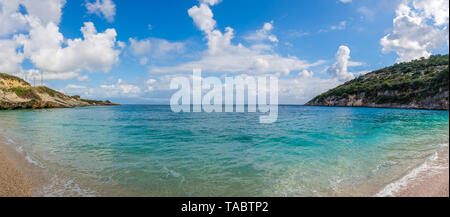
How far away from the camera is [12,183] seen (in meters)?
6.74

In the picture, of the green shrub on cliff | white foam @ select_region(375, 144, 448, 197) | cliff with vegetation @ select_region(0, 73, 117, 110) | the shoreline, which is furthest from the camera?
the green shrub on cliff

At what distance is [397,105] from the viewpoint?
9856cm

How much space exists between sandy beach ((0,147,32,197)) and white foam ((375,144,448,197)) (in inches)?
446

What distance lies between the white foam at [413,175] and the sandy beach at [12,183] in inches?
446

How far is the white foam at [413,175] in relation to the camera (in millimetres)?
6370

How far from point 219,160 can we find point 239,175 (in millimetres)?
2437

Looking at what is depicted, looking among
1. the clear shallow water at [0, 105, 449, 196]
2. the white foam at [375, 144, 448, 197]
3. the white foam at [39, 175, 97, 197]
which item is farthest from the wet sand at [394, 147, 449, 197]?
the white foam at [39, 175, 97, 197]

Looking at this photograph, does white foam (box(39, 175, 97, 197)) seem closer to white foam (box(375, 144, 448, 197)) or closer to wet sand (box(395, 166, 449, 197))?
white foam (box(375, 144, 448, 197))

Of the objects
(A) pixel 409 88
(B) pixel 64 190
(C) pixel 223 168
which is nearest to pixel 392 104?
(A) pixel 409 88

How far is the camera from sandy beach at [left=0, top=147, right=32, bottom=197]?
237 inches

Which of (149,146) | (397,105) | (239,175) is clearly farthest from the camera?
(397,105)

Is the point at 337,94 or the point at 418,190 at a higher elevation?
the point at 337,94

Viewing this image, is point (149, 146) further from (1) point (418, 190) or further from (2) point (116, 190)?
(1) point (418, 190)
